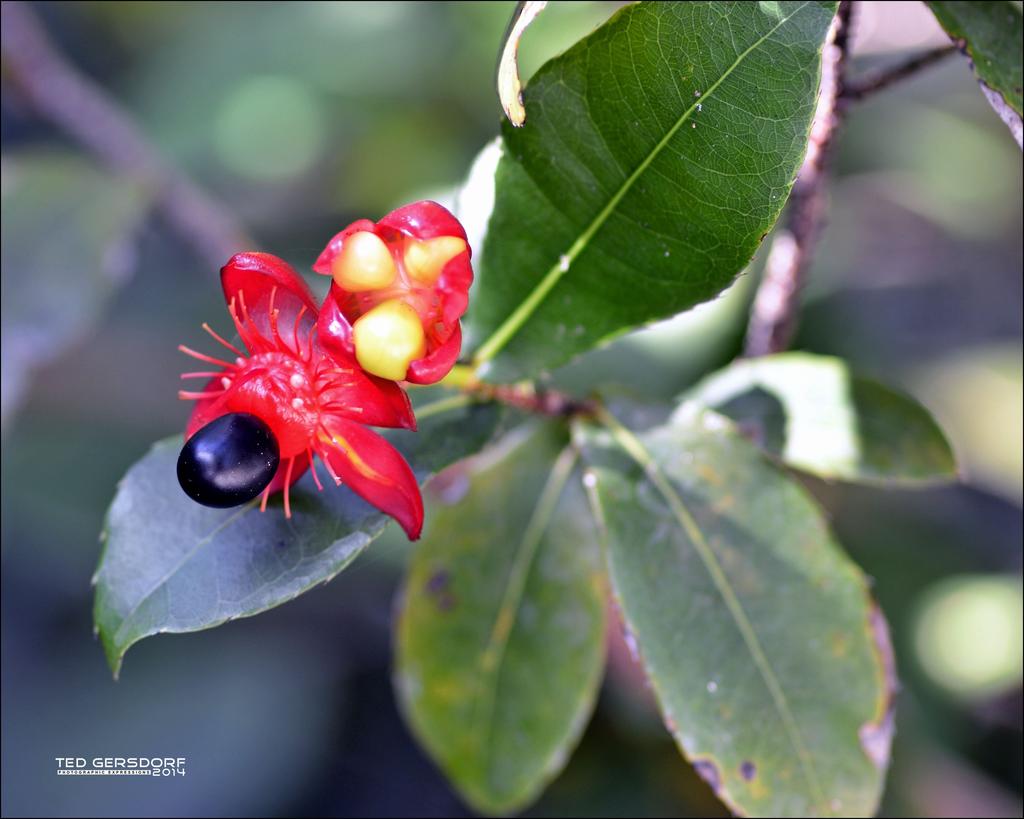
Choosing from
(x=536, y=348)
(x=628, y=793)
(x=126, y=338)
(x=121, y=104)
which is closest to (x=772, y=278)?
(x=536, y=348)

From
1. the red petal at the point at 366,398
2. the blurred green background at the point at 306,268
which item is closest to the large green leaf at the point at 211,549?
the red petal at the point at 366,398

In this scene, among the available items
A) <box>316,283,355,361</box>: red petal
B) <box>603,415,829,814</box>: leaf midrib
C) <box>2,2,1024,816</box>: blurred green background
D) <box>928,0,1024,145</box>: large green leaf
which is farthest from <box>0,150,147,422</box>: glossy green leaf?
<box>928,0,1024,145</box>: large green leaf

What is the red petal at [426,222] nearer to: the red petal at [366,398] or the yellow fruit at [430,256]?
the yellow fruit at [430,256]

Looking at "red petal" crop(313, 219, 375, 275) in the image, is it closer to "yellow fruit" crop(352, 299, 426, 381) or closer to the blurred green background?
"yellow fruit" crop(352, 299, 426, 381)

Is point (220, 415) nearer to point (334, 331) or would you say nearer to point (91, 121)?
point (334, 331)

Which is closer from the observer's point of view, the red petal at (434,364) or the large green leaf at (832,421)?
the red petal at (434,364)

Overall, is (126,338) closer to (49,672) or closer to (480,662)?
(49,672)

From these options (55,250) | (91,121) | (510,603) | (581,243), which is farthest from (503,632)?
(91,121)
